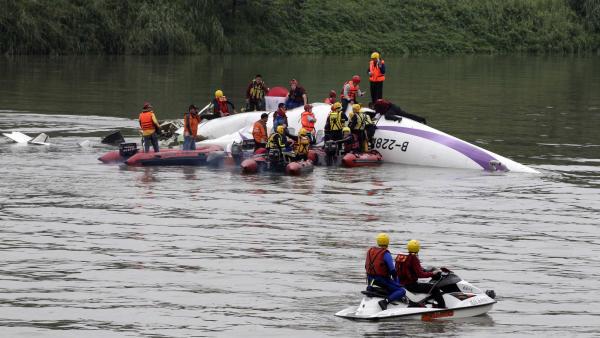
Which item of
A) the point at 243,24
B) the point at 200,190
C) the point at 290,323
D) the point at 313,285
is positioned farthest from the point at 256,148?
the point at 243,24

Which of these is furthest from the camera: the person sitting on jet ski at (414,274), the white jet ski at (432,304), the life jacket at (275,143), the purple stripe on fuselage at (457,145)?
the purple stripe on fuselage at (457,145)

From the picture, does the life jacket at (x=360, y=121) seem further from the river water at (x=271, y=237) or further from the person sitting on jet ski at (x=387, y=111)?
the river water at (x=271, y=237)

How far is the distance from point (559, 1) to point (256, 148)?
87.1 metres

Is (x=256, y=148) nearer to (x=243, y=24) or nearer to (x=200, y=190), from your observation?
(x=200, y=190)

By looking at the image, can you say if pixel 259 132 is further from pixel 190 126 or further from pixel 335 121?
pixel 335 121

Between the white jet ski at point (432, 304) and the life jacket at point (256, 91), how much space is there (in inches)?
1044

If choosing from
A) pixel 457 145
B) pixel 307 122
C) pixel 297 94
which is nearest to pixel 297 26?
pixel 297 94

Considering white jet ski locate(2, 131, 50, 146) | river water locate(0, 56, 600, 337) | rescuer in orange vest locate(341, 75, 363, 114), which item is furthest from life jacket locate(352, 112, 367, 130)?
white jet ski locate(2, 131, 50, 146)

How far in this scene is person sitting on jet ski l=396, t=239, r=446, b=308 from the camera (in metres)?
22.4

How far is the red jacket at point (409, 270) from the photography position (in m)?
22.4

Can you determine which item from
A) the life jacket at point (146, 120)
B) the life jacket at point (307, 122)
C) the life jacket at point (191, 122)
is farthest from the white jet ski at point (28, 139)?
the life jacket at point (307, 122)

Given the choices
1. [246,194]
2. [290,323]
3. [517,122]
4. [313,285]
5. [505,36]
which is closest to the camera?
[290,323]

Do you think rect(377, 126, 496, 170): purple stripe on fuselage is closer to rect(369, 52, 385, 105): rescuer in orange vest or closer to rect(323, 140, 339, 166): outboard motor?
rect(323, 140, 339, 166): outboard motor

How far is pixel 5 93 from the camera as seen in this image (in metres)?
66.3
